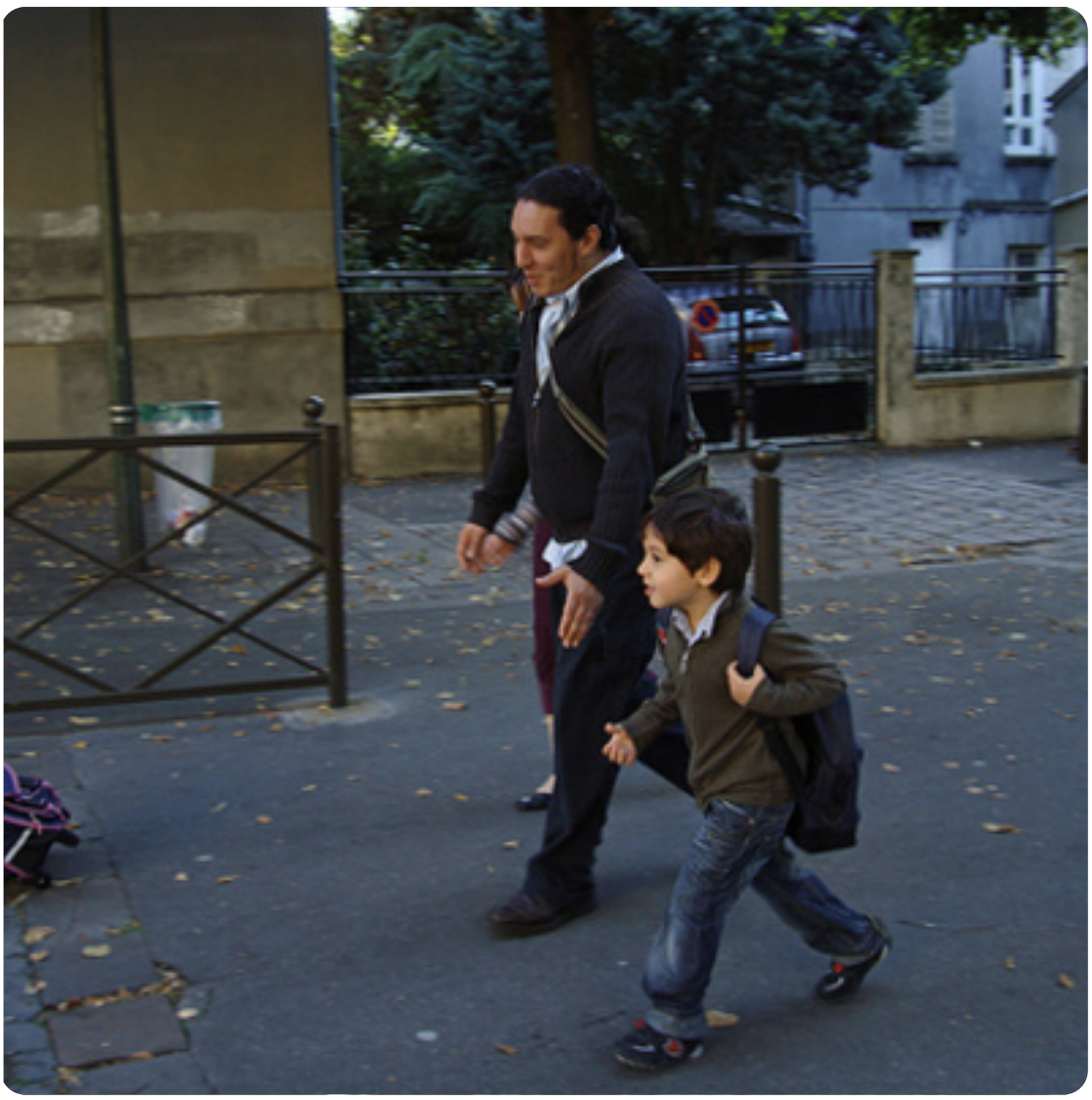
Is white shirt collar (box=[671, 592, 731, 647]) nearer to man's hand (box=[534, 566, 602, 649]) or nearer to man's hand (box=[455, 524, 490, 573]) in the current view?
man's hand (box=[534, 566, 602, 649])

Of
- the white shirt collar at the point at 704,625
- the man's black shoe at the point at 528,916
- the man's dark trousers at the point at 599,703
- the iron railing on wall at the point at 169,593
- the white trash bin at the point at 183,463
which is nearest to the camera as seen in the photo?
the white shirt collar at the point at 704,625

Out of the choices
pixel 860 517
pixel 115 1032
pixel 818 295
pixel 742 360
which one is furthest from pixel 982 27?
pixel 115 1032

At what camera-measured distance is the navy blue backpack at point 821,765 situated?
3094 mm

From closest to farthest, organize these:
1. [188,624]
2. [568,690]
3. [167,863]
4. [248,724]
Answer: [568,690] → [167,863] → [248,724] → [188,624]

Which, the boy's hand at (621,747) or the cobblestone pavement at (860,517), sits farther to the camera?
the cobblestone pavement at (860,517)

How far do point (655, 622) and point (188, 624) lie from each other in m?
4.14

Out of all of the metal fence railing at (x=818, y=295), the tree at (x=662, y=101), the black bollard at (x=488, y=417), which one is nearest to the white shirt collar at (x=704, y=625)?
the black bollard at (x=488, y=417)

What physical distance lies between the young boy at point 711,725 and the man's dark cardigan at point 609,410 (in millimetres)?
Result: 285

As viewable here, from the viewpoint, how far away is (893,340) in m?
14.3

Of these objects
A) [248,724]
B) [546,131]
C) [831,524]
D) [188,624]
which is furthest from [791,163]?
[248,724]

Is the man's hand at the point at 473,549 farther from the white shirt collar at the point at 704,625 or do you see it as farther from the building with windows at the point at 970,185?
the building with windows at the point at 970,185

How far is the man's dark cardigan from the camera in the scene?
348 centimetres

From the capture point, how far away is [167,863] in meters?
4.43

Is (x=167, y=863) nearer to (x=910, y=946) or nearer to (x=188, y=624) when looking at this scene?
(x=910, y=946)
